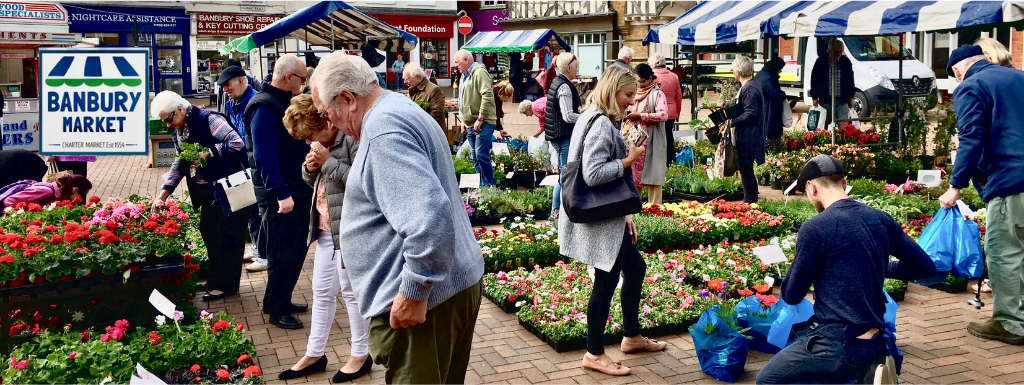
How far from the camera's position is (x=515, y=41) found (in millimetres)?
23438

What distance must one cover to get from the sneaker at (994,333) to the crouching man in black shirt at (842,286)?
7.30ft

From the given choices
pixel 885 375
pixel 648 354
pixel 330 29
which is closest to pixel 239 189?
pixel 648 354

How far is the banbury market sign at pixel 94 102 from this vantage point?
5.38 meters

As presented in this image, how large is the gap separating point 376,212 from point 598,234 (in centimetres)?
197

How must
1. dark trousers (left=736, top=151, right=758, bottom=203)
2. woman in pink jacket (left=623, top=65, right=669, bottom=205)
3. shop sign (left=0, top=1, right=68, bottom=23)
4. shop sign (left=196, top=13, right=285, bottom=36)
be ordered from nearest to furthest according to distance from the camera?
woman in pink jacket (left=623, top=65, right=669, bottom=205)
dark trousers (left=736, top=151, right=758, bottom=203)
shop sign (left=0, top=1, right=68, bottom=23)
shop sign (left=196, top=13, right=285, bottom=36)

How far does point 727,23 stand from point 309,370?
28.5 feet

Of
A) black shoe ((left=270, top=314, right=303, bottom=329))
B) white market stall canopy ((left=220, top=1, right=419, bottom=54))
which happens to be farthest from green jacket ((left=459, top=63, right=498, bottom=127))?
black shoe ((left=270, top=314, right=303, bottom=329))

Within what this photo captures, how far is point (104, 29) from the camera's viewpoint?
88.9 feet

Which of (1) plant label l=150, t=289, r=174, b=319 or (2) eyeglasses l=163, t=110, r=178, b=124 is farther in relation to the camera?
(2) eyeglasses l=163, t=110, r=178, b=124

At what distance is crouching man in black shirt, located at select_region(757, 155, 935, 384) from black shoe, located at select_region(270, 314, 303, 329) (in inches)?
127

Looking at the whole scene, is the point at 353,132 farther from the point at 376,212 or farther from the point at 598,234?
the point at 598,234

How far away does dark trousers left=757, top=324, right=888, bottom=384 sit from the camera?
3.44 m

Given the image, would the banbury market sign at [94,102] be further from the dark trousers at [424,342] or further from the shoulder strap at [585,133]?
the dark trousers at [424,342]

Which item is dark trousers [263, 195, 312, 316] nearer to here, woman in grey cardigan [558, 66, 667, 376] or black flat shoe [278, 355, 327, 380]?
black flat shoe [278, 355, 327, 380]
